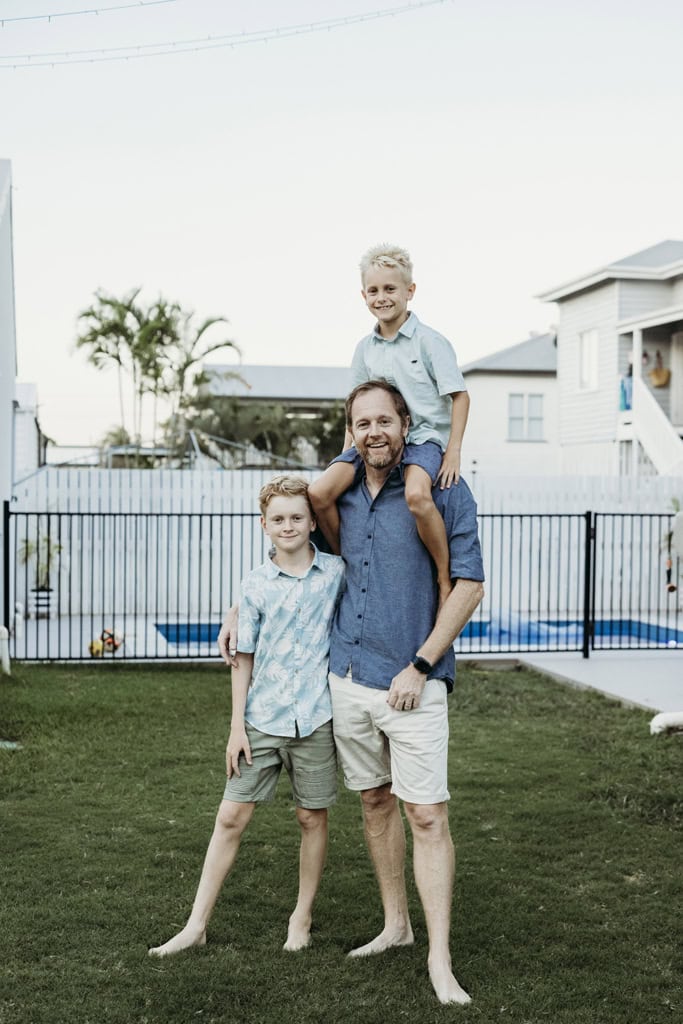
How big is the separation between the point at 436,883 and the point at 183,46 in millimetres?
7815

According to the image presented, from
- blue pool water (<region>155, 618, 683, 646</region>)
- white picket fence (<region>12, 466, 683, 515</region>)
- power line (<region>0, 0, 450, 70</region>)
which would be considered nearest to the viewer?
power line (<region>0, 0, 450, 70</region>)

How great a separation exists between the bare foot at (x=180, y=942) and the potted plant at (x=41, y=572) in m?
10.0

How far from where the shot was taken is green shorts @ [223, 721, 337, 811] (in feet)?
11.7

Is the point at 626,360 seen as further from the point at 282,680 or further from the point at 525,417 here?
the point at 282,680

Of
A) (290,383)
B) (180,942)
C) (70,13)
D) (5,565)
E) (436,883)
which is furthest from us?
(290,383)

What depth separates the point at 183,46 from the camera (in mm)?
9188

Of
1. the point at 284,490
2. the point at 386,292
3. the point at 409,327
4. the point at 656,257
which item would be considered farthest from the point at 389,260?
the point at 656,257

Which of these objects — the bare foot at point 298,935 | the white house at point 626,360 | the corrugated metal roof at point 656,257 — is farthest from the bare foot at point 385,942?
the corrugated metal roof at point 656,257

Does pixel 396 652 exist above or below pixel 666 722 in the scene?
above

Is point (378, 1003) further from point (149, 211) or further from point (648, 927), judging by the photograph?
point (149, 211)

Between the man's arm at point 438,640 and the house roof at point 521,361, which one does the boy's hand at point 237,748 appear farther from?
the house roof at point 521,361

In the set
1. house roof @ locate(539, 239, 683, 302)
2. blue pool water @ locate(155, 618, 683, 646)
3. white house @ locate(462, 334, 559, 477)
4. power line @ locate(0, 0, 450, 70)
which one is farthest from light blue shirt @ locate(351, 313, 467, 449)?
white house @ locate(462, 334, 559, 477)

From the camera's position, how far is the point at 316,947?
3.84m

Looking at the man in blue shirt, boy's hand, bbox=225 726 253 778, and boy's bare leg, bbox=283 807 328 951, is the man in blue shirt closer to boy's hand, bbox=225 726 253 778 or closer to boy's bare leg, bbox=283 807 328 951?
boy's bare leg, bbox=283 807 328 951
